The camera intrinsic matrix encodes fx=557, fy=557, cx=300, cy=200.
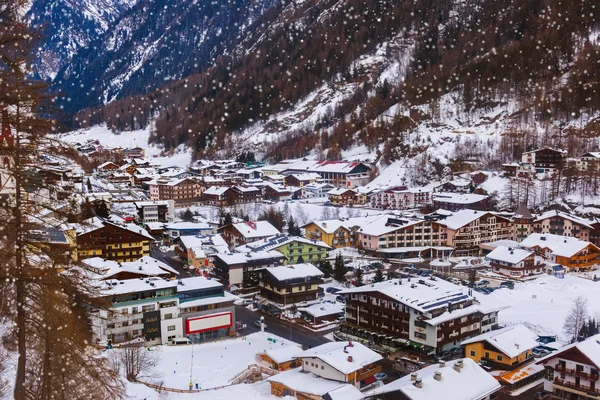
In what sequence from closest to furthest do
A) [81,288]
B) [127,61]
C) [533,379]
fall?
[81,288], [533,379], [127,61]

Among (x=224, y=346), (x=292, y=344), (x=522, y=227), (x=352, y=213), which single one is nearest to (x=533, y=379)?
(x=292, y=344)

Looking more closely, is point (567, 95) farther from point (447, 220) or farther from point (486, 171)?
point (447, 220)

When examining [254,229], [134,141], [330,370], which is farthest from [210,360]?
Answer: [134,141]

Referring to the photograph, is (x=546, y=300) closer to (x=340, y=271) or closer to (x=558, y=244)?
(x=558, y=244)

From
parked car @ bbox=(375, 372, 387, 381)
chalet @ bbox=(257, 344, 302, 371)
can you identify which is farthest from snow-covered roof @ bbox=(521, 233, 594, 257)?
chalet @ bbox=(257, 344, 302, 371)

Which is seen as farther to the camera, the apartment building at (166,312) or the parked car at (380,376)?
the apartment building at (166,312)

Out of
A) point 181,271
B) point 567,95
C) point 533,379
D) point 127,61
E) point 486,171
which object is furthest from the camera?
point 127,61

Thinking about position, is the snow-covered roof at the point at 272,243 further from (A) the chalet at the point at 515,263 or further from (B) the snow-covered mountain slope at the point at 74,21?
(B) the snow-covered mountain slope at the point at 74,21

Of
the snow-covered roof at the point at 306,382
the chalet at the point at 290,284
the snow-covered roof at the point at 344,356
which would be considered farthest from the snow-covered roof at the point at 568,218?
the snow-covered roof at the point at 306,382
